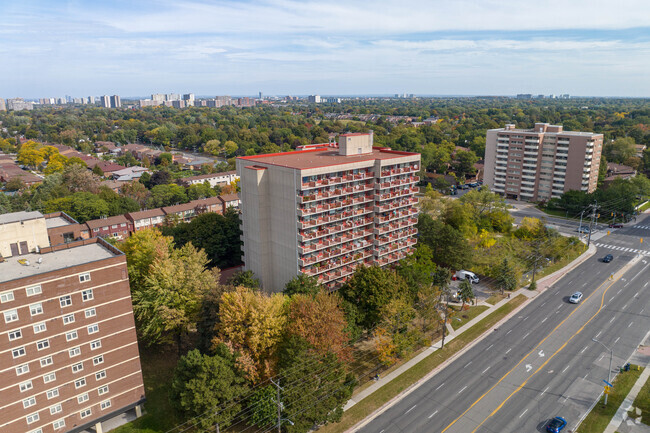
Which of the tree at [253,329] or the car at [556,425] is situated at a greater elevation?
the tree at [253,329]

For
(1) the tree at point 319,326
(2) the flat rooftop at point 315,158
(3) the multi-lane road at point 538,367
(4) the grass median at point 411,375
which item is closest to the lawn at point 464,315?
(4) the grass median at point 411,375

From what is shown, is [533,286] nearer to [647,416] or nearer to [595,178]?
[647,416]

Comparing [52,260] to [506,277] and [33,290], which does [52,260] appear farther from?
[506,277]

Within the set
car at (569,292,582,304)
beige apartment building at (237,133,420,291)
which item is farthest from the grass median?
beige apartment building at (237,133,420,291)

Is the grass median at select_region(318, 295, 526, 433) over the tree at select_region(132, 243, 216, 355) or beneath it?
beneath

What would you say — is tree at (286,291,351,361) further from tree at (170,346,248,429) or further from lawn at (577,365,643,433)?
lawn at (577,365,643,433)

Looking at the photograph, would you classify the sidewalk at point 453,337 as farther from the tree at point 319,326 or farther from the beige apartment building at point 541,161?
the beige apartment building at point 541,161

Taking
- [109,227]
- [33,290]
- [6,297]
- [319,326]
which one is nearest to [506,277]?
[319,326]
